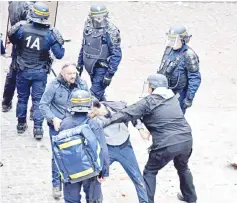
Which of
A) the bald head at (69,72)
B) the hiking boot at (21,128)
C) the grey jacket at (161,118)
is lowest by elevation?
the hiking boot at (21,128)

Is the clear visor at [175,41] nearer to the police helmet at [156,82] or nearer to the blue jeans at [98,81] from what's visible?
the blue jeans at [98,81]

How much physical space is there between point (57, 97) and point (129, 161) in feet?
3.66

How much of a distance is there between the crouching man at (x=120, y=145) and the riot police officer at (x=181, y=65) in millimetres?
1720

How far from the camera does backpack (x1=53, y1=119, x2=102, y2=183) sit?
7.50 metres

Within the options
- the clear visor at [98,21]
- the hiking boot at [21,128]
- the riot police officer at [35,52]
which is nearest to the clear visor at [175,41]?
the clear visor at [98,21]

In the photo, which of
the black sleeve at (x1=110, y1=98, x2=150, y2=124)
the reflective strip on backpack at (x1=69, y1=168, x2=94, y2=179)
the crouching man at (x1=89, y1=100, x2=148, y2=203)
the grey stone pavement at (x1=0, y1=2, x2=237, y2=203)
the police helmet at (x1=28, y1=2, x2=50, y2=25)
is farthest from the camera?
the police helmet at (x1=28, y1=2, x2=50, y2=25)

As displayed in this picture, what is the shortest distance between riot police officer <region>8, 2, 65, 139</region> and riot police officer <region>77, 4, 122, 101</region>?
752mm

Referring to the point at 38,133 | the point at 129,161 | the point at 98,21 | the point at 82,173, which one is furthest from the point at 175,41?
the point at 82,173

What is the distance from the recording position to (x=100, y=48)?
10633 millimetres

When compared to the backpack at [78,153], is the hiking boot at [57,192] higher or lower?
lower

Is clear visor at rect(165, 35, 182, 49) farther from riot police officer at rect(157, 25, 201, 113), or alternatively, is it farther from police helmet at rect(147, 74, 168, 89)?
police helmet at rect(147, 74, 168, 89)

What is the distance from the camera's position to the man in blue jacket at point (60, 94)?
859 centimetres

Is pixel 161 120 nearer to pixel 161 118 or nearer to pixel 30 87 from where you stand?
pixel 161 118

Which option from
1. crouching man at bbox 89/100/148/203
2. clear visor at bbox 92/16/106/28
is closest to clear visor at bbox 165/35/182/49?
clear visor at bbox 92/16/106/28
